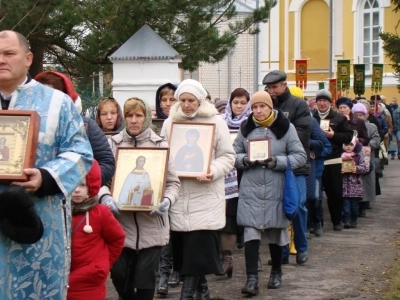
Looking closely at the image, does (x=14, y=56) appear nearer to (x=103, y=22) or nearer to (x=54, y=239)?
(x=54, y=239)

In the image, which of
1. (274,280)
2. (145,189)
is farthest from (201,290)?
(145,189)

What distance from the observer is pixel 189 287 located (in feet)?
25.3

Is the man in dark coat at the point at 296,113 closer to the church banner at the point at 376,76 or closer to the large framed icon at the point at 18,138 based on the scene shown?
the large framed icon at the point at 18,138

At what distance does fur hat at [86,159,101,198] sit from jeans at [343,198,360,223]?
8.35 meters

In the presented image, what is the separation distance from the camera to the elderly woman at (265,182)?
8.69 m

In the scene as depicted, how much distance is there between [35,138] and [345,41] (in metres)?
44.2

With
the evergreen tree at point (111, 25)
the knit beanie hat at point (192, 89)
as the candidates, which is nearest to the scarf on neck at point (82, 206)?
the knit beanie hat at point (192, 89)

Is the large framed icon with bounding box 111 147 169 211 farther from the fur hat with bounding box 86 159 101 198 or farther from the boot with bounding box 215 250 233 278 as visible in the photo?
the boot with bounding box 215 250 233 278

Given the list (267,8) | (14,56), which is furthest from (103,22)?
(14,56)

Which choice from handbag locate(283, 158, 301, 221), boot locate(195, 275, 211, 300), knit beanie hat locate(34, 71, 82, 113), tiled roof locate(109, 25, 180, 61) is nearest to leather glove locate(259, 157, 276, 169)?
handbag locate(283, 158, 301, 221)

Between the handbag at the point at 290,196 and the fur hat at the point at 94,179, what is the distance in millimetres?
3067

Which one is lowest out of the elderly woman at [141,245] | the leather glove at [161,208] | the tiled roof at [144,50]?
the elderly woman at [141,245]

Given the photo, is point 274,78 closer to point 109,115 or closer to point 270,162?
point 270,162

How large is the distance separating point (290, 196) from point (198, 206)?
3.94ft
